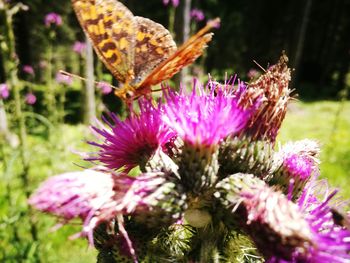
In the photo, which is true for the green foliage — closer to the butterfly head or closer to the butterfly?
the butterfly

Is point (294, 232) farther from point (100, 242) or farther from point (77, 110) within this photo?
point (77, 110)

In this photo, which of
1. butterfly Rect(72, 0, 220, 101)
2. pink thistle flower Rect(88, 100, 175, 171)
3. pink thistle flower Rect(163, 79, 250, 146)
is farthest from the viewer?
butterfly Rect(72, 0, 220, 101)

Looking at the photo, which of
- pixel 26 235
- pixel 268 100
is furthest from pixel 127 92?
pixel 26 235

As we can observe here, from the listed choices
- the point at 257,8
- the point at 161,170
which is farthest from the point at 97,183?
the point at 257,8

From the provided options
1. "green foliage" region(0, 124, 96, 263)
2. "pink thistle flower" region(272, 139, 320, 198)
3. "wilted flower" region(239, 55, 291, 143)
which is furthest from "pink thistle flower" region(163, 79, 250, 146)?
"green foliage" region(0, 124, 96, 263)

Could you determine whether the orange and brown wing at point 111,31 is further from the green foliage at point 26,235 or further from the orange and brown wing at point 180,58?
the green foliage at point 26,235
